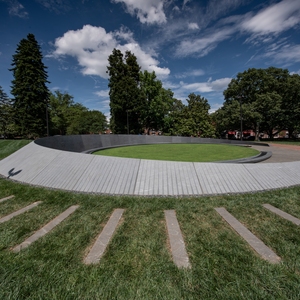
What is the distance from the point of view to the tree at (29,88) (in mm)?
28812

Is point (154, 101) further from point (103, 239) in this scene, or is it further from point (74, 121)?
point (103, 239)

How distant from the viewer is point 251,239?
2566 mm

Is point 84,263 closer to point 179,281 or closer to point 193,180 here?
point 179,281

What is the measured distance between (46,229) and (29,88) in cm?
3478

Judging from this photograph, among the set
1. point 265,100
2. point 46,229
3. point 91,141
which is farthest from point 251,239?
point 265,100

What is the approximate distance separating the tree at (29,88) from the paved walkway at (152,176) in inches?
1138

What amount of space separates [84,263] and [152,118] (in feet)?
110

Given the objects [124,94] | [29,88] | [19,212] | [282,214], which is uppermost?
[29,88]

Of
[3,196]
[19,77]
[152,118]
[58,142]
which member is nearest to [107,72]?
[152,118]

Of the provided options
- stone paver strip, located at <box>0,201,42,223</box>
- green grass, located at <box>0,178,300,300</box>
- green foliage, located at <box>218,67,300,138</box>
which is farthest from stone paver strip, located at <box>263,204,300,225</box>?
green foliage, located at <box>218,67,300,138</box>

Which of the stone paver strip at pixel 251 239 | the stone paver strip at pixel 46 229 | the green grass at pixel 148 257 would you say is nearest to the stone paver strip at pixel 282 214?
the green grass at pixel 148 257

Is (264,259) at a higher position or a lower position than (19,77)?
lower

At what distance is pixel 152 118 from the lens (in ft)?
114

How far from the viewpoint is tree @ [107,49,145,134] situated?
98.4ft
